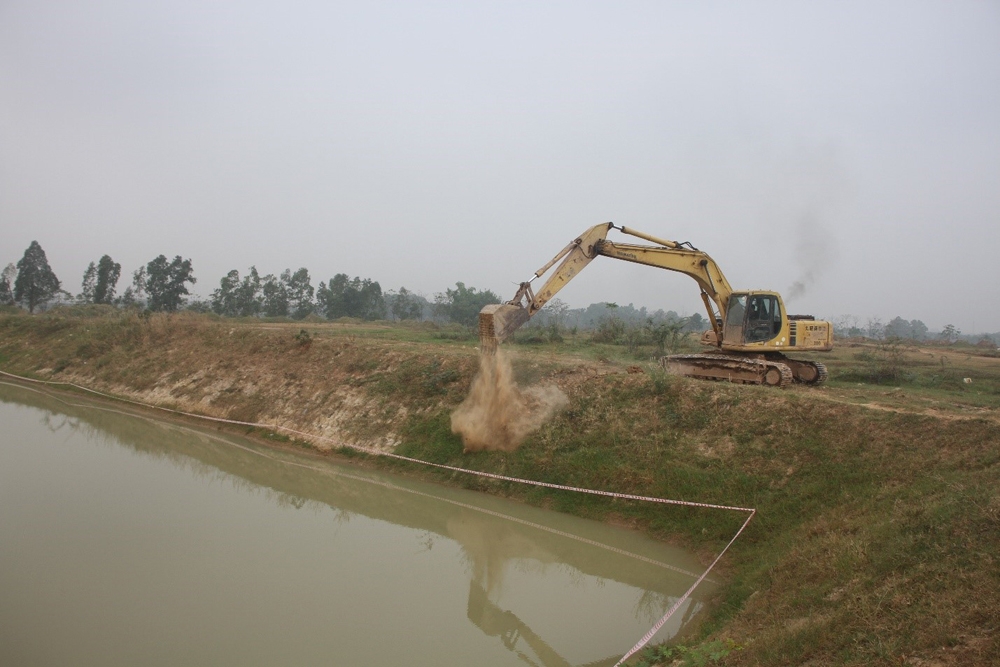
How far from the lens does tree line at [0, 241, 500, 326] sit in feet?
161

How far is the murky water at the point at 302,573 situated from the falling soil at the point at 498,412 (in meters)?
1.42

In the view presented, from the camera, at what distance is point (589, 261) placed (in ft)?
48.4

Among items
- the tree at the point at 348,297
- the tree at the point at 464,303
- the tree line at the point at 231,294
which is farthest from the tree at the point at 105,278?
the tree at the point at 464,303

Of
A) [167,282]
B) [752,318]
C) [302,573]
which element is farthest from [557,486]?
[167,282]

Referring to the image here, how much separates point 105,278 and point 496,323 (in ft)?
182

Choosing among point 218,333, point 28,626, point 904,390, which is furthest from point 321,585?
point 218,333

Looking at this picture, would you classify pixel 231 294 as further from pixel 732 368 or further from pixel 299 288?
pixel 732 368

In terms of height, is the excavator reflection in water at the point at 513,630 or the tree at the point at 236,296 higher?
the tree at the point at 236,296

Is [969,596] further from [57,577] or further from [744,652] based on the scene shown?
[57,577]

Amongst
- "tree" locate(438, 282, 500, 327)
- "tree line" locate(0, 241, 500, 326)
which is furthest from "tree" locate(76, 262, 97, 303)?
"tree" locate(438, 282, 500, 327)

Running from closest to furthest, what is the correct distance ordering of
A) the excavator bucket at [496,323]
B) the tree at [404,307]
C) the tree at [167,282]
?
1. the excavator bucket at [496,323]
2. the tree at [167,282]
3. the tree at [404,307]

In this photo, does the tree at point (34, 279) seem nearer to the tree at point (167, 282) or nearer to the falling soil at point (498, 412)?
the tree at point (167, 282)

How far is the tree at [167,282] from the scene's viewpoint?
159 ft

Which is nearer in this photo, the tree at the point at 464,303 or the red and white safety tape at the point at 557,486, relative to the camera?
the red and white safety tape at the point at 557,486
